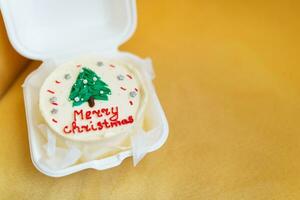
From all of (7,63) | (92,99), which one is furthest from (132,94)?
(7,63)

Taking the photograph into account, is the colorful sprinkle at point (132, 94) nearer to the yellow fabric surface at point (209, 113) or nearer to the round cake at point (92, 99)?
the round cake at point (92, 99)

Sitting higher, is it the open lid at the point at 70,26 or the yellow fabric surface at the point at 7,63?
the open lid at the point at 70,26

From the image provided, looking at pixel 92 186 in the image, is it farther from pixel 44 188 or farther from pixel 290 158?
pixel 290 158

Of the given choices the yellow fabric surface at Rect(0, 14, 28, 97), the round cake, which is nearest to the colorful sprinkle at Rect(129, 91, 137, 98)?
the round cake

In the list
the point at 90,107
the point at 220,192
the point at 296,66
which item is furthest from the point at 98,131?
the point at 296,66

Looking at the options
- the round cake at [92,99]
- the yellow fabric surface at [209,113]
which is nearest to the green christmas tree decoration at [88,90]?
the round cake at [92,99]

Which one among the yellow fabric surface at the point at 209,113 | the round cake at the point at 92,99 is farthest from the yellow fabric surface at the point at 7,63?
the round cake at the point at 92,99
